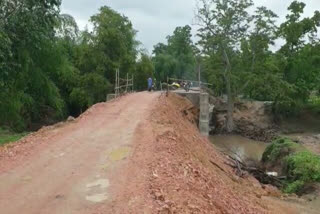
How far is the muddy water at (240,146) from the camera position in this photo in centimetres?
3431

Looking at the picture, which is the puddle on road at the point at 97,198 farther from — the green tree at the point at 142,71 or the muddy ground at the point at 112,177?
the green tree at the point at 142,71

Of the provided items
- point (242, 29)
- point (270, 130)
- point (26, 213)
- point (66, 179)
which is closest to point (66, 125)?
point (66, 179)

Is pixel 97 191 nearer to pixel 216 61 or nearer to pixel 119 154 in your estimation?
pixel 119 154

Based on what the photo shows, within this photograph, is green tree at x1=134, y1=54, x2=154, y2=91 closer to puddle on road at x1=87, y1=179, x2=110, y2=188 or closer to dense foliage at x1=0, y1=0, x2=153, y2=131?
dense foliage at x1=0, y1=0, x2=153, y2=131

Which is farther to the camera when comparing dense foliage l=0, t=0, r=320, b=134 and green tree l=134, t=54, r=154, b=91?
green tree l=134, t=54, r=154, b=91

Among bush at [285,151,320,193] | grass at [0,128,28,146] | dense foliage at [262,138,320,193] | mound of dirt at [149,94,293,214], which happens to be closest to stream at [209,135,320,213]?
dense foliage at [262,138,320,193]

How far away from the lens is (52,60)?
2698 cm

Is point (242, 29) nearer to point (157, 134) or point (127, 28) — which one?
point (127, 28)

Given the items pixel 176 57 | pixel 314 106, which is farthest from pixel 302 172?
pixel 176 57

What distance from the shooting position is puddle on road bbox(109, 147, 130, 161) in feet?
42.0

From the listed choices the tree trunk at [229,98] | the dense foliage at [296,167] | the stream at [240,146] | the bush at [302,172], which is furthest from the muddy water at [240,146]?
the bush at [302,172]

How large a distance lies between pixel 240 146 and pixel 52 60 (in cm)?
1913

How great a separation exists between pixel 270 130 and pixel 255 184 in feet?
98.4

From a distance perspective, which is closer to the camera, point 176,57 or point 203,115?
point 203,115
